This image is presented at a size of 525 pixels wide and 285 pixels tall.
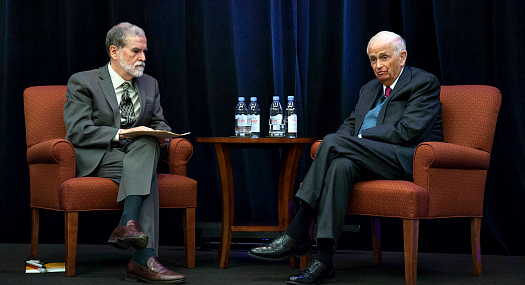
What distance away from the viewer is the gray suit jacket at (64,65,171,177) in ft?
9.09

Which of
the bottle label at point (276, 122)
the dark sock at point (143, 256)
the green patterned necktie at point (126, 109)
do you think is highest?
the green patterned necktie at point (126, 109)

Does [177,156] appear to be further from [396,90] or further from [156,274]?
[396,90]

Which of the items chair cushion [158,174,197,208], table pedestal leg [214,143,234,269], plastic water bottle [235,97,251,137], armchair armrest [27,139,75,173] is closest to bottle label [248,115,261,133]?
plastic water bottle [235,97,251,137]

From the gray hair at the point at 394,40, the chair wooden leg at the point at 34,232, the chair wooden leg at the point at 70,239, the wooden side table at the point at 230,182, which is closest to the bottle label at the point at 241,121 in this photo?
the wooden side table at the point at 230,182

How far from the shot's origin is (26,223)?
12.1ft

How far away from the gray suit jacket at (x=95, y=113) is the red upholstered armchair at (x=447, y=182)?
3.01 ft

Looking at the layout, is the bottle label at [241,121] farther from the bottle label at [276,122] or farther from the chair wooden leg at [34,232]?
the chair wooden leg at [34,232]

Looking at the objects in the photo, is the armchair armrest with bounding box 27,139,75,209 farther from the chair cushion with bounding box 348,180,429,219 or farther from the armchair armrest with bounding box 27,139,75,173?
the chair cushion with bounding box 348,180,429,219

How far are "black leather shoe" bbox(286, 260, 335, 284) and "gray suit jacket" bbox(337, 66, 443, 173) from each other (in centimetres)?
59

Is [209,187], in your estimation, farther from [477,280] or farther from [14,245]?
[477,280]

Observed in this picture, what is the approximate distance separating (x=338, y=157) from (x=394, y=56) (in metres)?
0.70

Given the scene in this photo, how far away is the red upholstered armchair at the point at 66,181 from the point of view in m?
2.59

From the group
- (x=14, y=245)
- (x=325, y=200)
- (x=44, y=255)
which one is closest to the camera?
(x=325, y=200)

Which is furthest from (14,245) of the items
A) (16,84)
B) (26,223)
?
(16,84)
